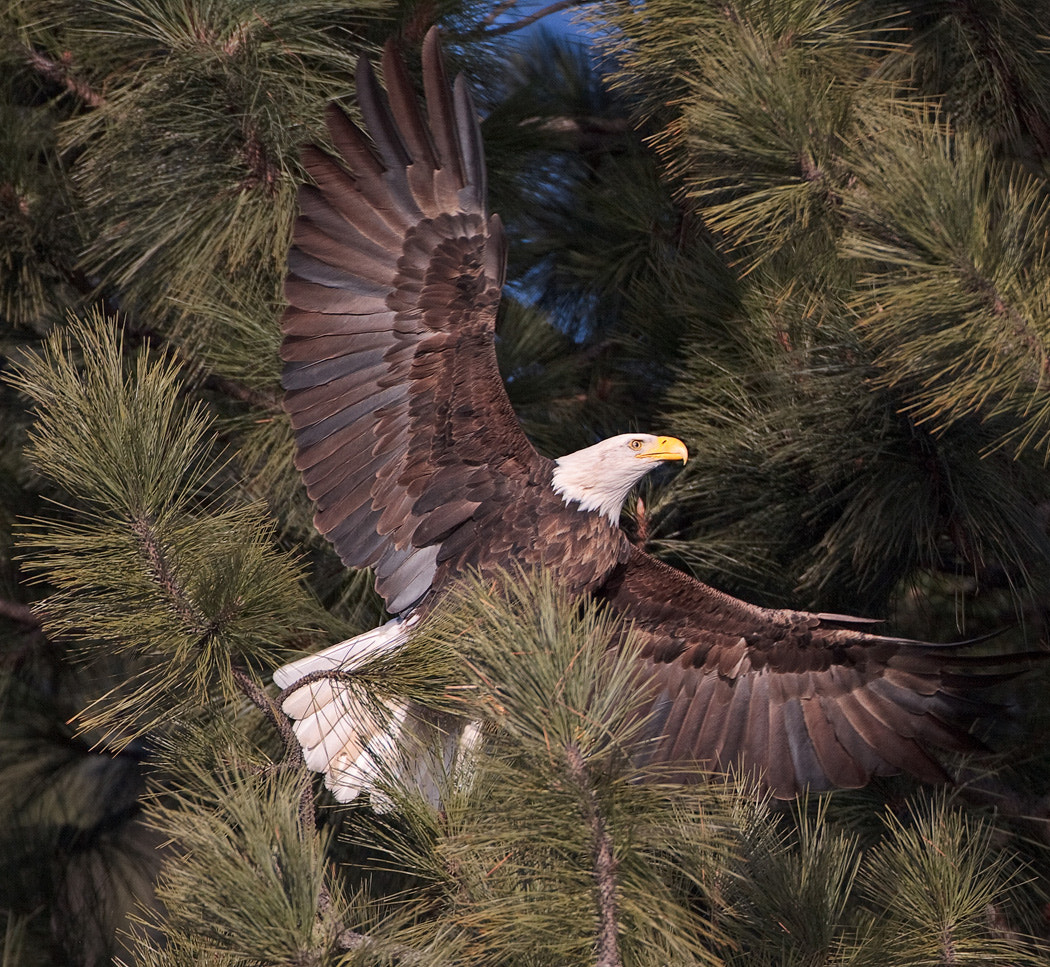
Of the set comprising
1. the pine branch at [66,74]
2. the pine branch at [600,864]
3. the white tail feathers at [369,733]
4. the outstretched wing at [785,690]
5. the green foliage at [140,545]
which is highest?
the pine branch at [66,74]

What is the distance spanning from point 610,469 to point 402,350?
59 centimetres

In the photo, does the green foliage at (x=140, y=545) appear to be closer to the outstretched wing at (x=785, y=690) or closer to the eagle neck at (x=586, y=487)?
the eagle neck at (x=586, y=487)

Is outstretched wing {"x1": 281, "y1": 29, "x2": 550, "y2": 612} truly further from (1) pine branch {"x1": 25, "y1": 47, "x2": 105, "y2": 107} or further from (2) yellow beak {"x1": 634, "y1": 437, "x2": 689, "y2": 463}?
(1) pine branch {"x1": 25, "y1": 47, "x2": 105, "y2": 107}

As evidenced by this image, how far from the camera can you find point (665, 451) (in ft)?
8.79

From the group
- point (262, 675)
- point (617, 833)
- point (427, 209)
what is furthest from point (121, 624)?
point (427, 209)

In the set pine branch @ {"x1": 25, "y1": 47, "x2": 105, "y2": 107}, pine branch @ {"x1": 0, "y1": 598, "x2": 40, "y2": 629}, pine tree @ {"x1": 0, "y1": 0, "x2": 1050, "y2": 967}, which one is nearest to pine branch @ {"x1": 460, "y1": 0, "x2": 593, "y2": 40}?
pine tree @ {"x1": 0, "y1": 0, "x2": 1050, "y2": 967}

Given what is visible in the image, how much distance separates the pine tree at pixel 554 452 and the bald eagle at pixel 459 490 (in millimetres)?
120

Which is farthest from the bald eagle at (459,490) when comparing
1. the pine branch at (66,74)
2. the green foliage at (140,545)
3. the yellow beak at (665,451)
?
the green foliage at (140,545)

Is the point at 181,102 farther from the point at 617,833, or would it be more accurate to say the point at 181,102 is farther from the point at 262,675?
the point at 617,833

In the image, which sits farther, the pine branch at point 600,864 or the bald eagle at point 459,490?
the bald eagle at point 459,490

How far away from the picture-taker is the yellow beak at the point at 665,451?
266 centimetres

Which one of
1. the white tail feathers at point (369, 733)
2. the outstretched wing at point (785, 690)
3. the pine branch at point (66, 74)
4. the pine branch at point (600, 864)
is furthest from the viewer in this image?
the outstretched wing at point (785, 690)

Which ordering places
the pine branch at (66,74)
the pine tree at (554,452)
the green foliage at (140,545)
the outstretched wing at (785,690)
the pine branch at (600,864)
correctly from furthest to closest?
the outstretched wing at (785,690), the pine branch at (66,74), the green foliage at (140,545), the pine tree at (554,452), the pine branch at (600,864)

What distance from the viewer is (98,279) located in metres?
2.86
